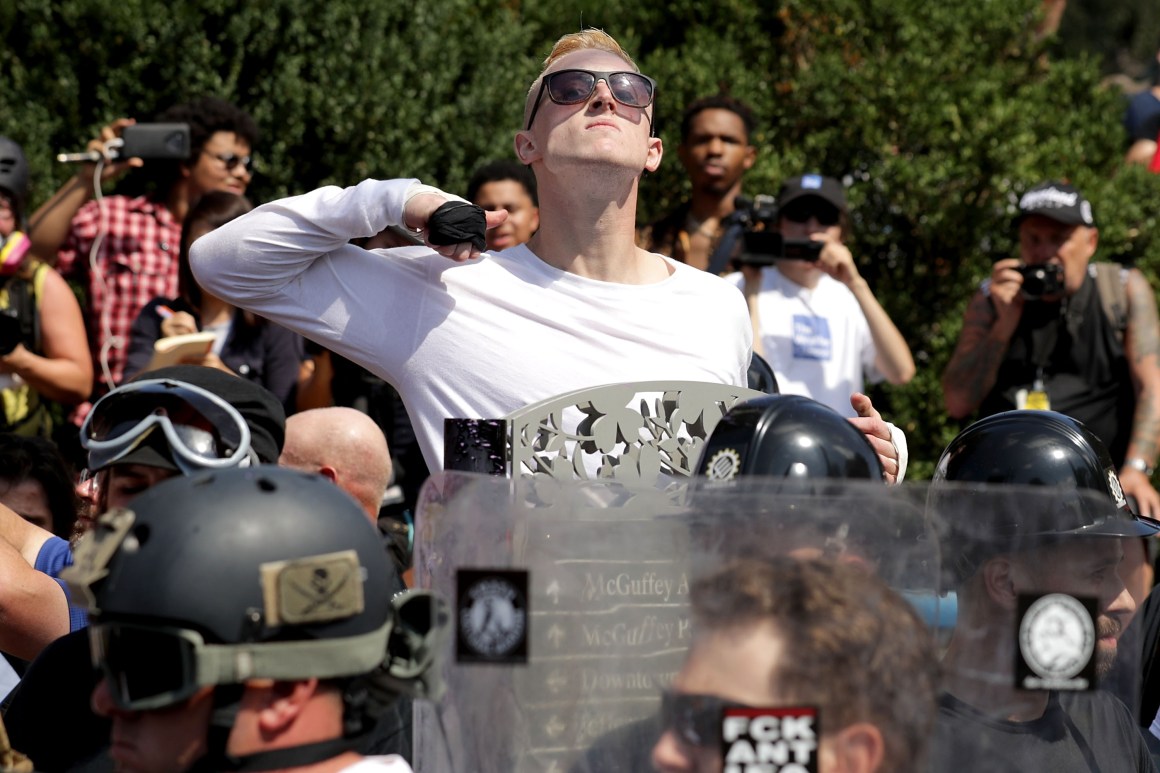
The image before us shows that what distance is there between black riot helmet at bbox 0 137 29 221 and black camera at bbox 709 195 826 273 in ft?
8.96

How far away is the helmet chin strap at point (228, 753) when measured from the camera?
7.14 ft

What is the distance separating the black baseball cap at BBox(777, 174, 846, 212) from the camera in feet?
21.4

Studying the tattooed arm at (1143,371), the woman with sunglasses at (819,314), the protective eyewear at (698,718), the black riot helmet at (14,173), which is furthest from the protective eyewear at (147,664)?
the tattooed arm at (1143,371)

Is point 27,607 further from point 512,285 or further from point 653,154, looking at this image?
point 653,154

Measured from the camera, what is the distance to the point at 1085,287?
657 cm

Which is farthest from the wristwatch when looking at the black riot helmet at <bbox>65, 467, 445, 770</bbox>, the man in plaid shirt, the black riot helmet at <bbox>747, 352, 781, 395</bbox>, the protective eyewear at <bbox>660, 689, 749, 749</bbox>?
the black riot helmet at <bbox>65, 467, 445, 770</bbox>

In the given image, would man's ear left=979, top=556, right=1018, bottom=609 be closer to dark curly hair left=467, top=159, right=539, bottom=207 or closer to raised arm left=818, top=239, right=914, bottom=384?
raised arm left=818, top=239, right=914, bottom=384

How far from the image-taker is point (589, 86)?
3695 millimetres

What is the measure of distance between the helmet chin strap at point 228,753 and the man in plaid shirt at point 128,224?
4.38 metres

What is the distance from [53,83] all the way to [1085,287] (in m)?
4.93

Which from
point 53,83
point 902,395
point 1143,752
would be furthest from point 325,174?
point 1143,752

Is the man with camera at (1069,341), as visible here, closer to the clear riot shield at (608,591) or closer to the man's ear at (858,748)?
the clear riot shield at (608,591)

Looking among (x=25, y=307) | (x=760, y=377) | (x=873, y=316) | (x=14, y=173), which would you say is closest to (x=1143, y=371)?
(x=873, y=316)

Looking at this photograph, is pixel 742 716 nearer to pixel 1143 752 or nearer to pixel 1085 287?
pixel 1143 752
